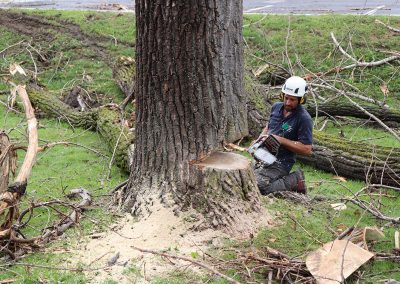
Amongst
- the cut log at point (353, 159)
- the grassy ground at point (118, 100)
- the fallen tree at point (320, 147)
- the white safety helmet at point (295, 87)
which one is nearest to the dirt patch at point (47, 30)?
the grassy ground at point (118, 100)

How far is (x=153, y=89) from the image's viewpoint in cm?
481

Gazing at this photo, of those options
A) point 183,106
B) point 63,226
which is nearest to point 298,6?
point 183,106

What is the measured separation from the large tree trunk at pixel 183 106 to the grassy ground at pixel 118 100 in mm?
457

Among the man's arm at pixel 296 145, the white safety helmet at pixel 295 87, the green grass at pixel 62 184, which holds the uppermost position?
the white safety helmet at pixel 295 87

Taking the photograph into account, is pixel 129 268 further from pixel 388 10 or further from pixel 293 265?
pixel 388 10

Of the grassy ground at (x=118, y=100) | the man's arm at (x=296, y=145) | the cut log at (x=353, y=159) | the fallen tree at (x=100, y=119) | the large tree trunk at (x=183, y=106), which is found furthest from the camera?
the fallen tree at (x=100, y=119)

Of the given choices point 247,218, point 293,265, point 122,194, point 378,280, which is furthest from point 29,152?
point 378,280

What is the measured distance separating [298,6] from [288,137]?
1001 centimetres

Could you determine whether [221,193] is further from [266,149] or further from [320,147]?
[320,147]

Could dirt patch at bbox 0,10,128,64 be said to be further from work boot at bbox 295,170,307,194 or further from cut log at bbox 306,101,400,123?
work boot at bbox 295,170,307,194

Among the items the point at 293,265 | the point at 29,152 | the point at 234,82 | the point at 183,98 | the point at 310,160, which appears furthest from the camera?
the point at 310,160

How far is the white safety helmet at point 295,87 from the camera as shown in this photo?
18.5 ft

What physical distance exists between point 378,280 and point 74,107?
7159 mm

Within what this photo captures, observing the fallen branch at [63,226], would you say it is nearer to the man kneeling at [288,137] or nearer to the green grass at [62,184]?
the green grass at [62,184]
